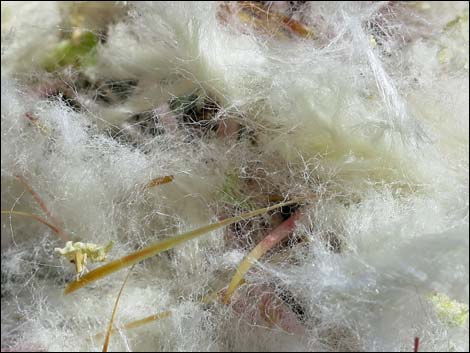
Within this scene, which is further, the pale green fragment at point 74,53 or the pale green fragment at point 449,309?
the pale green fragment at point 74,53

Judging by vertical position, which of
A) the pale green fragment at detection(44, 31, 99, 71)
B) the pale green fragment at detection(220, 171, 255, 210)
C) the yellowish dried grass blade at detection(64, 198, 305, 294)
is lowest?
the yellowish dried grass blade at detection(64, 198, 305, 294)

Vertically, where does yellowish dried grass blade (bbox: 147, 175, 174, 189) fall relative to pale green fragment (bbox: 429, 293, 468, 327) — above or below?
above

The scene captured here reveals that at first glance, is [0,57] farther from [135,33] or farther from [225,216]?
[225,216]

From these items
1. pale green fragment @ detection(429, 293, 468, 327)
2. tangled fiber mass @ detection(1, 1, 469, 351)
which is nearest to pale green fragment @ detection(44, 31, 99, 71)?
tangled fiber mass @ detection(1, 1, 469, 351)

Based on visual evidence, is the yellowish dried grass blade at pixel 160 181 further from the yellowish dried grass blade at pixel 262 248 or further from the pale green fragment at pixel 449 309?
the pale green fragment at pixel 449 309

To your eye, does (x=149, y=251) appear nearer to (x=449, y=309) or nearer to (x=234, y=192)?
(x=234, y=192)

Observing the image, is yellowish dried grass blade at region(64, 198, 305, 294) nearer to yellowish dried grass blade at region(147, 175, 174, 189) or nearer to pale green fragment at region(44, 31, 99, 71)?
yellowish dried grass blade at region(147, 175, 174, 189)

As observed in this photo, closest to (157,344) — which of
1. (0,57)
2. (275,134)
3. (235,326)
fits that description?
(235,326)

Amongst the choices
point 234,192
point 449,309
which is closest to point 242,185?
point 234,192

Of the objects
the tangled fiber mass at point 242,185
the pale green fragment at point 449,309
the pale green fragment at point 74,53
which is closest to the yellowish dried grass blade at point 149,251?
the tangled fiber mass at point 242,185
